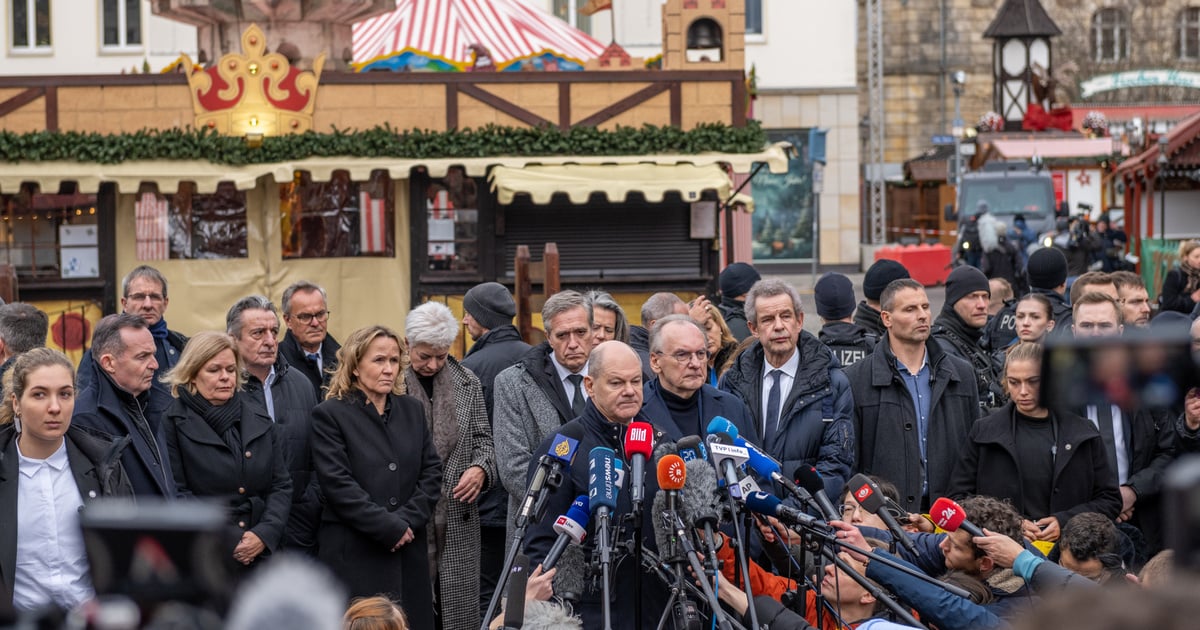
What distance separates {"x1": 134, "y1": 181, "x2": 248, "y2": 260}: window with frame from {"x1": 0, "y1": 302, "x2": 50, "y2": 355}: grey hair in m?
8.41

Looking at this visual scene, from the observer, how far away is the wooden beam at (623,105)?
1622cm

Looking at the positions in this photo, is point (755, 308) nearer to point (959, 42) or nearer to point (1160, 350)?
point (1160, 350)

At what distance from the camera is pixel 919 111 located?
50.7 m

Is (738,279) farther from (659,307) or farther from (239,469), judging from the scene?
(239,469)

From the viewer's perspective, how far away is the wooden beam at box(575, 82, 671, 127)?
1622 cm

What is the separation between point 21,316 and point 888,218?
1675 inches

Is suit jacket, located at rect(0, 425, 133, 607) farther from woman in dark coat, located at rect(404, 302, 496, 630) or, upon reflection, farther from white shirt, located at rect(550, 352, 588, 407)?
white shirt, located at rect(550, 352, 588, 407)

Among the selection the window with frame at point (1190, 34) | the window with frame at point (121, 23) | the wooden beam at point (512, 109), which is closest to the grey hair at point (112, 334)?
the wooden beam at point (512, 109)

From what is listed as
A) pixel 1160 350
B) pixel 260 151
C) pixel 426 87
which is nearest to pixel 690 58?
pixel 426 87

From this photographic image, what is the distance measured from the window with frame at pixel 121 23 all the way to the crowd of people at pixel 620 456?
2977cm

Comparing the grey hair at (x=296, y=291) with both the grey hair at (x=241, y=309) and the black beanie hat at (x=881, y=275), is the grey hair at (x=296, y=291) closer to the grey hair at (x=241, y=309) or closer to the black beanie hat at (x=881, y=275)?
the grey hair at (x=241, y=309)

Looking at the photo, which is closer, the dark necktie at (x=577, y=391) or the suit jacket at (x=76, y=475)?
the suit jacket at (x=76, y=475)

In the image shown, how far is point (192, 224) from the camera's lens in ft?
53.3

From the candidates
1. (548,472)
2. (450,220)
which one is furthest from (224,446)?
(450,220)
